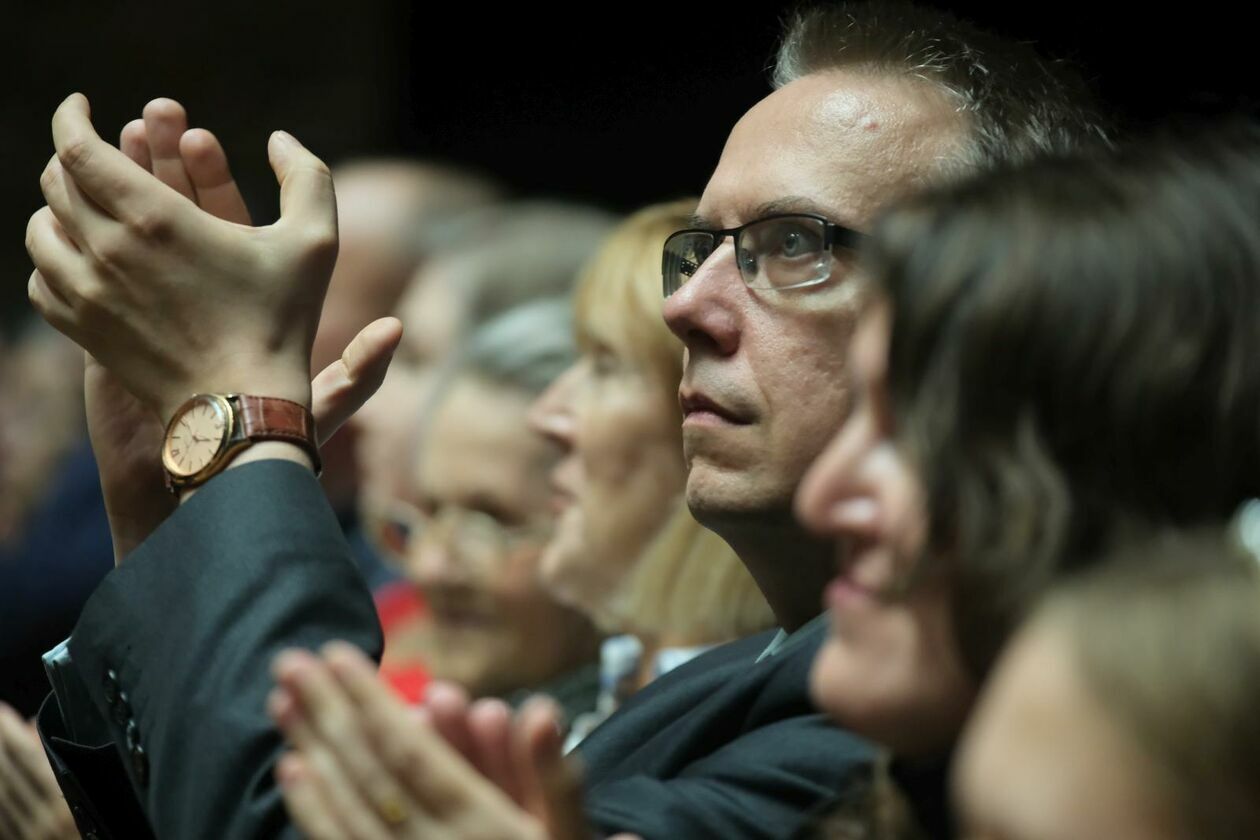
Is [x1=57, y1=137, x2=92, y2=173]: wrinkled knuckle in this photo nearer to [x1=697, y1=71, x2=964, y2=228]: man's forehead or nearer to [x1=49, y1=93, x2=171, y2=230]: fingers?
[x1=49, y1=93, x2=171, y2=230]: fingers

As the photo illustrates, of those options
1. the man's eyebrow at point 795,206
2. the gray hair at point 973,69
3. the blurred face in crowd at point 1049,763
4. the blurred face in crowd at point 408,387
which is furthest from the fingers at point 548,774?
the blurred face in crowd at point 408,387

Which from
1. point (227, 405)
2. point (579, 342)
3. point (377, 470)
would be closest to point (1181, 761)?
point (227, 405)

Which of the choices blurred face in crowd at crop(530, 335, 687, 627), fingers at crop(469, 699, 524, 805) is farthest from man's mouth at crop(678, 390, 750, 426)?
blurred face in crowd at crop(530, 335, 687, 627)

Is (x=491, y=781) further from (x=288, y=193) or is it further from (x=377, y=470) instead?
(x=377, y=470)

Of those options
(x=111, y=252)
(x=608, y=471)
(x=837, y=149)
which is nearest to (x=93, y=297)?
(x=111, y=252)

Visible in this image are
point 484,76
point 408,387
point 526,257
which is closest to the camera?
point 526,257

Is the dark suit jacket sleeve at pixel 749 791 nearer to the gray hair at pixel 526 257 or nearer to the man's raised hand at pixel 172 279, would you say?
the man's raised hand at pixel 172 279

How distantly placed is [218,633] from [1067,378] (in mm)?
600

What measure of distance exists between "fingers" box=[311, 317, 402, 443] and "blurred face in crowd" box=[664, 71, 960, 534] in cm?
26

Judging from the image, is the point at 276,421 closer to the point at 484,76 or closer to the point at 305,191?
the point at 305,191

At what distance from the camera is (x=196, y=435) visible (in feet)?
4.26

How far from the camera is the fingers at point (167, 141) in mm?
1421

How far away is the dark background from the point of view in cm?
262

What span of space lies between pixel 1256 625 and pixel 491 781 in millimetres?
418
